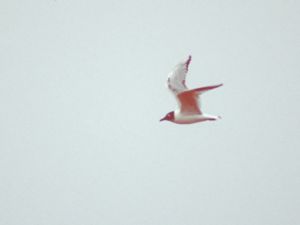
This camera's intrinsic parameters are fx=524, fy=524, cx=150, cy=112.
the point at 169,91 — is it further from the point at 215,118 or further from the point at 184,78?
the point at 215,118

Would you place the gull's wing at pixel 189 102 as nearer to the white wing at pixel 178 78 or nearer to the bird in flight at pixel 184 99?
the bird in flight at pixel 184 99

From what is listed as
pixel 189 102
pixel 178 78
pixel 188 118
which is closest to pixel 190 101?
pixel 189 102

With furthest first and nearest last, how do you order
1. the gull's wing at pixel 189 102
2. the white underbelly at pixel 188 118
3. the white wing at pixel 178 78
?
the white wing at pixel 178 78 < the white underbelly at pixel 188 118 < the gull's wing at pixel 189 102

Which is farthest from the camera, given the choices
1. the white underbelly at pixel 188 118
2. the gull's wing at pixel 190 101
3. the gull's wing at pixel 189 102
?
the white underbelly at pixel 188 118

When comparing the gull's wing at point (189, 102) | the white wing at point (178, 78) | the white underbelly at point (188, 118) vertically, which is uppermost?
the white wing at point (178, 78)

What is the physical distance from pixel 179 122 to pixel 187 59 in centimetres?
117

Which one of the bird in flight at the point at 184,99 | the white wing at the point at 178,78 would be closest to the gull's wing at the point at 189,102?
the bird in flight at the point at 184,99

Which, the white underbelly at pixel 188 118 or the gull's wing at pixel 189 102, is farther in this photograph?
the white underbelly at pixel 188 118

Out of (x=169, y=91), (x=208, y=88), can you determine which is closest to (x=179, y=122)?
(x=169, y=91)

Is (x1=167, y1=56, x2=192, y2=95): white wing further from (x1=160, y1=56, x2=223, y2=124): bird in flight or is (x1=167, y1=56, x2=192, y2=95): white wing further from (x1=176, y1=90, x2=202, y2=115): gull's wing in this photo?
(x1=176, y1=90, x2=202, y2=115): gull's wing

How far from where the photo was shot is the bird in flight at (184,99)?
8.82 metres

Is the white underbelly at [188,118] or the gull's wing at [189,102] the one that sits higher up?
the gull's wing at [189,102]

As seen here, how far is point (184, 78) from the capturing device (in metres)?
9.60

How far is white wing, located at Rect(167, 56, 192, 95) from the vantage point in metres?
9.34
